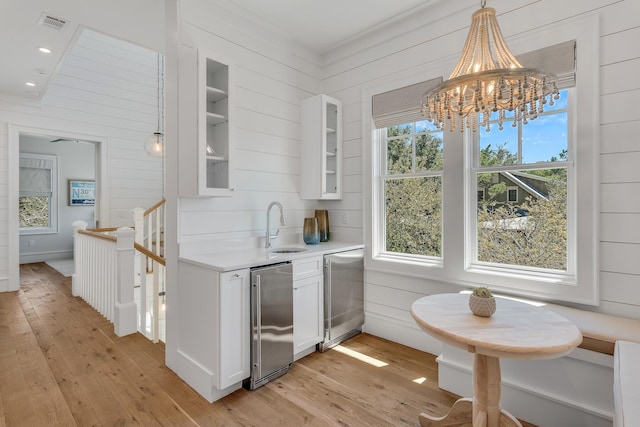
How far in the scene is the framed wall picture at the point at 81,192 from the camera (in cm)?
750

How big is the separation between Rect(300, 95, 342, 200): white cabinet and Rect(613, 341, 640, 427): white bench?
2324 millimetres

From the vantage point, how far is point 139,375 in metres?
2.39

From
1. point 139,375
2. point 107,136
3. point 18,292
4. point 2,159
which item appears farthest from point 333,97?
point 18,292

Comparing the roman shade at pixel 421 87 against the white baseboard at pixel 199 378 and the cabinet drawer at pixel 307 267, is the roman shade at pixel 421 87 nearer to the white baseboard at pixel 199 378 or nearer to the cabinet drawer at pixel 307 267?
the cabinet drawer at pixel 307 267

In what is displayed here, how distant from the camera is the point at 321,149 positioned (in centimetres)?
314

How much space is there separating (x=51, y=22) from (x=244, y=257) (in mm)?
2811

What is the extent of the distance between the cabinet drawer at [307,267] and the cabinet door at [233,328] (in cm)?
45

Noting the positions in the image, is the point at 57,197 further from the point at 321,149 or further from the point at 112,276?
the point at 321,149

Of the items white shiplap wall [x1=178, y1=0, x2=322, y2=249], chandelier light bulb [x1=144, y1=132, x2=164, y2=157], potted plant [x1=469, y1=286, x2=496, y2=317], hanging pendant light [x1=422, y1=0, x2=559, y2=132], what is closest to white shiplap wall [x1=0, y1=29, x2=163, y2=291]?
chandelier light bulb [x1=144, y1=132, x2=164, y2=157]

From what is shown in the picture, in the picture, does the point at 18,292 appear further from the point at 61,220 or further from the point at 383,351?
the point at 383,351

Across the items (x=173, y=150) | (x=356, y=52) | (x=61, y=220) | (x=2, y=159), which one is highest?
(x=356, y=52)

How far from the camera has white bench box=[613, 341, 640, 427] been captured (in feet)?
3.14

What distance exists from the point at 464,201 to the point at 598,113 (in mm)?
963

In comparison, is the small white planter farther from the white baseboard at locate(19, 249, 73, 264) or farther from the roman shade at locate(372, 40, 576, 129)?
the white baseboard at locate(19, 249, 73, 264)
